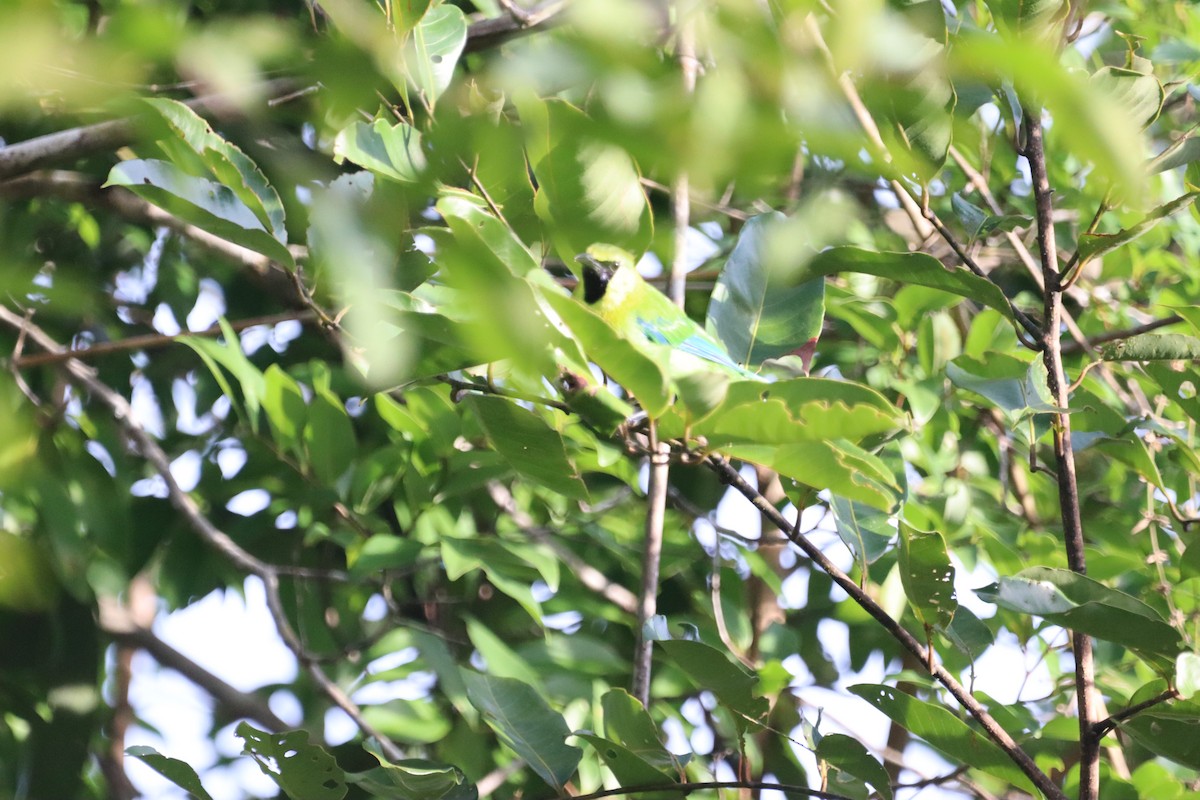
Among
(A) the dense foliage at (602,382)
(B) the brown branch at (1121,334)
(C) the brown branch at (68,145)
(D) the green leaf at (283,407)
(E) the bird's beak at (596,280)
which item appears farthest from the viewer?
(D) the green leaf at (283,407)

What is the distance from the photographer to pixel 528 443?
3.43ft

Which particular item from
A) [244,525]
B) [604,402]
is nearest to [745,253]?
[604,402]

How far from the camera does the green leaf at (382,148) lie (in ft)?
3.54

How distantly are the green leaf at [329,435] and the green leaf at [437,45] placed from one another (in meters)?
0.90

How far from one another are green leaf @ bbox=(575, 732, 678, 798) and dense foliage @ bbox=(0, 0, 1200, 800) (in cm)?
1

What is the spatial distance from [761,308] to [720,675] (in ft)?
1.42

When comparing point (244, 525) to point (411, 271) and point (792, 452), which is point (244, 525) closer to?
point (411, 271)

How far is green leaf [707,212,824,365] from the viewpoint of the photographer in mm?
1252

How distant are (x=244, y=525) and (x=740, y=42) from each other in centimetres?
233

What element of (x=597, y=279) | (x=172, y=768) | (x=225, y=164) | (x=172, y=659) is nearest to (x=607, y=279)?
(x=597, y=279)

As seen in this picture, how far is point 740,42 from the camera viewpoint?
431 mm

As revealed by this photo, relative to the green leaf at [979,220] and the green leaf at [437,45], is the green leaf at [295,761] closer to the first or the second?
the green leaf at [437,45]

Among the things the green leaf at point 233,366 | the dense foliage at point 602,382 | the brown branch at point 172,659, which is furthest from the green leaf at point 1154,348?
the brown branch at point 172,659

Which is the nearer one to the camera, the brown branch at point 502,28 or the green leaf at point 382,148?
the green leaf at point 382,148
